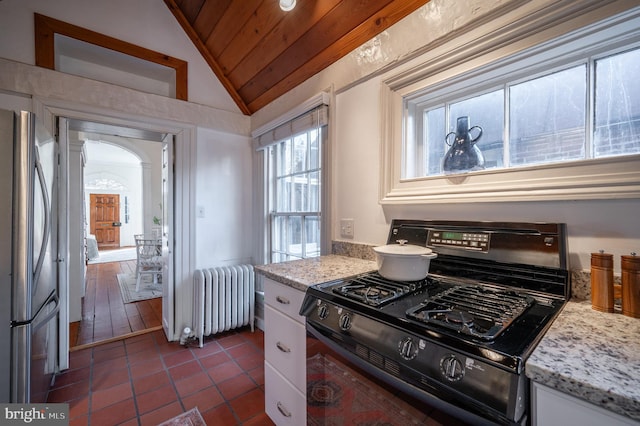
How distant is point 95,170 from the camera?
8.50 m

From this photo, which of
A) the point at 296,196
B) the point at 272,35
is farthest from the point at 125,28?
the point at 296,196

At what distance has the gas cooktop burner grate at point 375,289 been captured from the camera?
0.93 m

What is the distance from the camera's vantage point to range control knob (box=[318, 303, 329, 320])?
3.24 ft

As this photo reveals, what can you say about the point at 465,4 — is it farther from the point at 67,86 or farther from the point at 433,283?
the point at 67,86

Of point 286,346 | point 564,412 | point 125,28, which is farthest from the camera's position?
point 125,28

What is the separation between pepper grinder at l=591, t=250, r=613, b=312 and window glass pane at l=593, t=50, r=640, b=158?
0.38 metres

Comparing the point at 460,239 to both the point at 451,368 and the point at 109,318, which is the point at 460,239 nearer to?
the point at 451,368

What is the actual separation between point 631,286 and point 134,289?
5090mm

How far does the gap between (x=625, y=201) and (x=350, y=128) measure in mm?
1302

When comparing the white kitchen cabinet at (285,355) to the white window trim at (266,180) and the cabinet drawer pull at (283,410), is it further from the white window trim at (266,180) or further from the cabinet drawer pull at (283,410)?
the white window trim at (266,180)

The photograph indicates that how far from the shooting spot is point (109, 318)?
9.80 feet

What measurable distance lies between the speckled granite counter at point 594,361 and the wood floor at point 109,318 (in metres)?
3.17

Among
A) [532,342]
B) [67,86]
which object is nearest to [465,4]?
[532,342]

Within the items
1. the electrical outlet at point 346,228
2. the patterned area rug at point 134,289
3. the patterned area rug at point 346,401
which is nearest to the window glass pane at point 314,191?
the electrical outlet at point 346,228
